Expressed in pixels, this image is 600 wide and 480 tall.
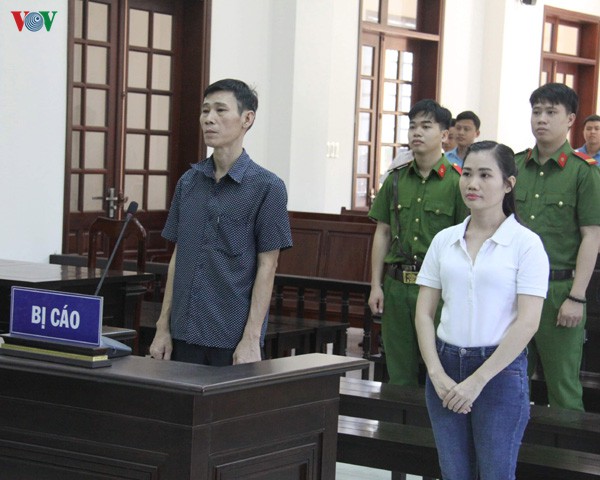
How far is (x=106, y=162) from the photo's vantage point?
8078mm

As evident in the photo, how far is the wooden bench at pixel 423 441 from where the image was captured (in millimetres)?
3344

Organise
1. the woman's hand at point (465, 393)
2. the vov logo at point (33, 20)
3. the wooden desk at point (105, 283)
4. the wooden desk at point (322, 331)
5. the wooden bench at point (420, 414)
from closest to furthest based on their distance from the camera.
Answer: the woman's hand at point (465, 393) < the wooden bench at point (420, 414) < the wooden desk at point (105, 283) < the wooden desk at point (322, 331) < the vov logo at point (33, 20)

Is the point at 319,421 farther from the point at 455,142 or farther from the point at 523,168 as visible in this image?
Result: the point at 455,142

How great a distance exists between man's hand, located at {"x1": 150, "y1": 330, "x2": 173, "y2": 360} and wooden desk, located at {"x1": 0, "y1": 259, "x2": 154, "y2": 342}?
1.15 metres

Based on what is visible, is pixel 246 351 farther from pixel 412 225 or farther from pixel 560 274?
pixel 560 274

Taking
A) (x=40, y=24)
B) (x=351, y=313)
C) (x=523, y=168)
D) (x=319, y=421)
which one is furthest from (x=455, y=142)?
(x=319, y=421)

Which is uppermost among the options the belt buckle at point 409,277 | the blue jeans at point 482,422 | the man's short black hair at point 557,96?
the man's short black hair at point 557,96

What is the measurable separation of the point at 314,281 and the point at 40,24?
2.85m

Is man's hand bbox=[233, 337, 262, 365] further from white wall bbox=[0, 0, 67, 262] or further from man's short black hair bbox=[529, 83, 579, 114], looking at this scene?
white wall bbox=[0, 0, 67, 262]

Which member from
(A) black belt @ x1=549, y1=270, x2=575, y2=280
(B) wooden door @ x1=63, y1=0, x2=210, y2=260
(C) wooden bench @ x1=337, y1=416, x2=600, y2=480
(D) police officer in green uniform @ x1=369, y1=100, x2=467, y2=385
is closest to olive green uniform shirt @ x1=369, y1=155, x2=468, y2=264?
(D) police officer in green uniform @ x1=369, y1=100, x2=467, y2=385

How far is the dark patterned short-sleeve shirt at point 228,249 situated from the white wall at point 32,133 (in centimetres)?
433

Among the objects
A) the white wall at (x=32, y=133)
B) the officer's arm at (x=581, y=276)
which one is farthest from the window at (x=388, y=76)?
the officer's arm at (x=581, y=276)

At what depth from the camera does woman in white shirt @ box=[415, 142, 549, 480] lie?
2736 mm

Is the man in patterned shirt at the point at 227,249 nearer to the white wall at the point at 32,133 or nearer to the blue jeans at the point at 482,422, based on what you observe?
the blue jeans at the point at 482,422
